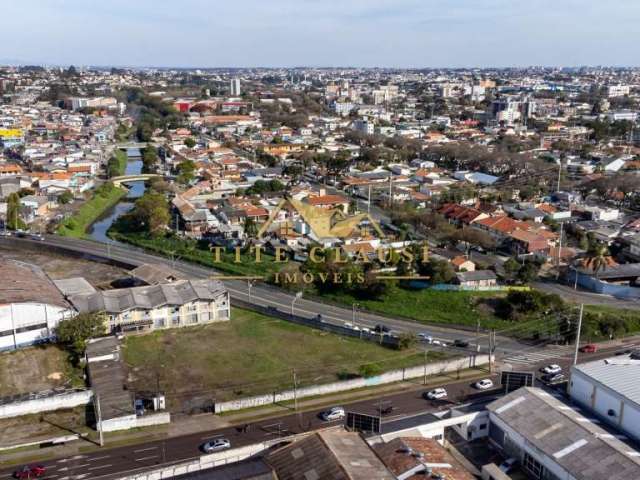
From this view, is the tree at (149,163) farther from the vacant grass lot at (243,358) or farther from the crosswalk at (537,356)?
the crosswalk at (537,356)

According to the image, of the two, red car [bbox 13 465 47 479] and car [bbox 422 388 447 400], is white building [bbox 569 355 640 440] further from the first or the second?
Answer: red car [bbox 13 465 47 479]

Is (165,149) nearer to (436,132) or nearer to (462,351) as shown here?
(436,132)

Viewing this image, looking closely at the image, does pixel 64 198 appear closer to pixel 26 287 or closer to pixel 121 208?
pixel 121 208

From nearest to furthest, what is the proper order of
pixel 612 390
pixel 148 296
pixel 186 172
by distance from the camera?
pixel 612 390 → pixel 148 296 → pixel 186 172

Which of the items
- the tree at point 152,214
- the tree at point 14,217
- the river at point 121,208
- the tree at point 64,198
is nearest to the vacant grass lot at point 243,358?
the tree at point 152,214

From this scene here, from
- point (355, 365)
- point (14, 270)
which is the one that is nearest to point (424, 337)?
point (355, 365)

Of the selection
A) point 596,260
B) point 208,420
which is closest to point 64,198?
point 208,420

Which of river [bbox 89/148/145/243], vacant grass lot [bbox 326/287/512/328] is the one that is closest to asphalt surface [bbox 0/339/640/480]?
vacant grass lot [bbox 326/287/512/328]
